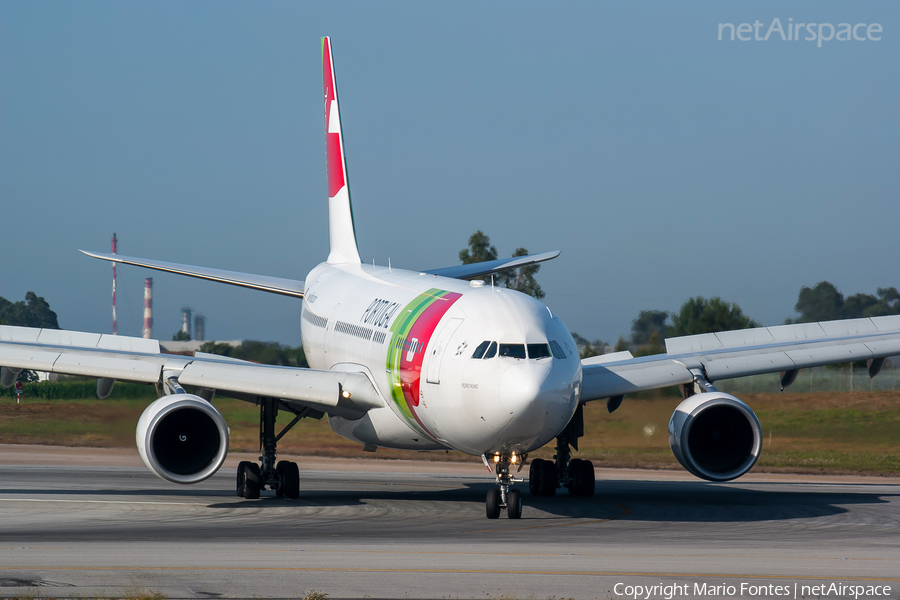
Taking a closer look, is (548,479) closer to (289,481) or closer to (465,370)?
(289,481)

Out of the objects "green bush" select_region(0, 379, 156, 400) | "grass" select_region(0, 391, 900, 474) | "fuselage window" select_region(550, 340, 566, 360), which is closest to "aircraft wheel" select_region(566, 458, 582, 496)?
"fuselage window" select_region(550, 340, 566, 360)

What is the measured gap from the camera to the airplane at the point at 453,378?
51.7 feet

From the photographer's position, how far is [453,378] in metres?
16.2

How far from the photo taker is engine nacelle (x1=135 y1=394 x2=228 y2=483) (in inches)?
742

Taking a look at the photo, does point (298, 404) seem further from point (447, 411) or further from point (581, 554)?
point (581, 554)

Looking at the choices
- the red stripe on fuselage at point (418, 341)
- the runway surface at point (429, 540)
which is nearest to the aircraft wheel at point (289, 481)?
the runway surface at point (429, 540)

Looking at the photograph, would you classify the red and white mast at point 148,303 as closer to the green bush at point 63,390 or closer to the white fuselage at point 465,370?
the green bush at point 63,390

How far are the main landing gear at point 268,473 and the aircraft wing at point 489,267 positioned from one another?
7.70 m

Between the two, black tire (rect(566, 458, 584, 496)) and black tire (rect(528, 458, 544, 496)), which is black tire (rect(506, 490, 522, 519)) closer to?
black tire (rect(528, 458, 544, 496))

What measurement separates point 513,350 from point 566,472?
7.79m

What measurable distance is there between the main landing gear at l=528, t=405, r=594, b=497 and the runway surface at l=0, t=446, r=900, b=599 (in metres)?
0.38

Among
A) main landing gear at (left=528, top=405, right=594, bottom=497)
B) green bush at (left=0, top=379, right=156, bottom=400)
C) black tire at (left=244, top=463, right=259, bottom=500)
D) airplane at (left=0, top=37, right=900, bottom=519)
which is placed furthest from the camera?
green bush at (left=0, top=379, right=156, bottom=400)

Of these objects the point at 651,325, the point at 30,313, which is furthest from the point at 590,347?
the point at 30,313

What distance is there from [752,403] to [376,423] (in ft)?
64.4
